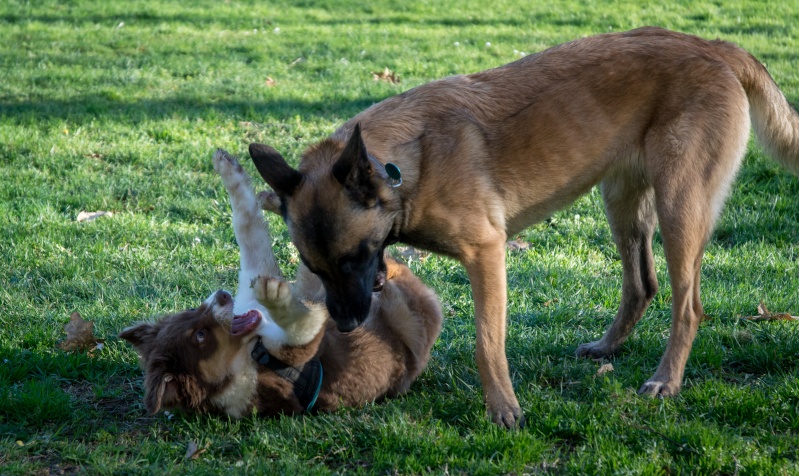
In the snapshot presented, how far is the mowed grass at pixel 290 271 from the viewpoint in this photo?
3.90 m

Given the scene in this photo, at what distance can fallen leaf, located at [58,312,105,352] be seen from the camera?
16.4 feet

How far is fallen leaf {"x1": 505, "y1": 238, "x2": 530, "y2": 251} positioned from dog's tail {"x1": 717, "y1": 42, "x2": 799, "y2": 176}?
2.36 m

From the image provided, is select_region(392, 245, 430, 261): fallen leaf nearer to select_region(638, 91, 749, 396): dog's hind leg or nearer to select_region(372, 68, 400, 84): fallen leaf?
select_region(638, 91, 749, 396): dog's hind leg

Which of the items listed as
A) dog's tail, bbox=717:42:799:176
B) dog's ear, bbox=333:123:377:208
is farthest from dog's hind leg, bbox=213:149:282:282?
dog's tail, bbox=717:42:799:176

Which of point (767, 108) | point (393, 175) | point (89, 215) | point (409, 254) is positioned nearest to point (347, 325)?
point (393, 175)

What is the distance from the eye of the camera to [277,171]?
4102 mm

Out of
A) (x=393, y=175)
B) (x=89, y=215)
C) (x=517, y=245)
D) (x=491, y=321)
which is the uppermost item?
(x=393, y=175)

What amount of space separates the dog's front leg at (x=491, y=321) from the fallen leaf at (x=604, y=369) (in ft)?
1.92

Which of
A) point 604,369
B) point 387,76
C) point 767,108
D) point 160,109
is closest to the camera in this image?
point 604,369

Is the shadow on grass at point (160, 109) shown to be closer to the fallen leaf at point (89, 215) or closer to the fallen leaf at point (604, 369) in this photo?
the fallen leaf at point (89, 215)

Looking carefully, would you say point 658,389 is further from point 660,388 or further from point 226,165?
point 226,165

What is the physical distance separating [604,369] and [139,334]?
104 inches

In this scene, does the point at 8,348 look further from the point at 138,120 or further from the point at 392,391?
the point at 138,120

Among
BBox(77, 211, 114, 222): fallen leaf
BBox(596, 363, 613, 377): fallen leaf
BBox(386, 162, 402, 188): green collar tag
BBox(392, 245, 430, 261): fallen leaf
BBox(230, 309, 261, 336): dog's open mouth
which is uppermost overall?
BBox(386, 162, 402, 188): green collar tag
